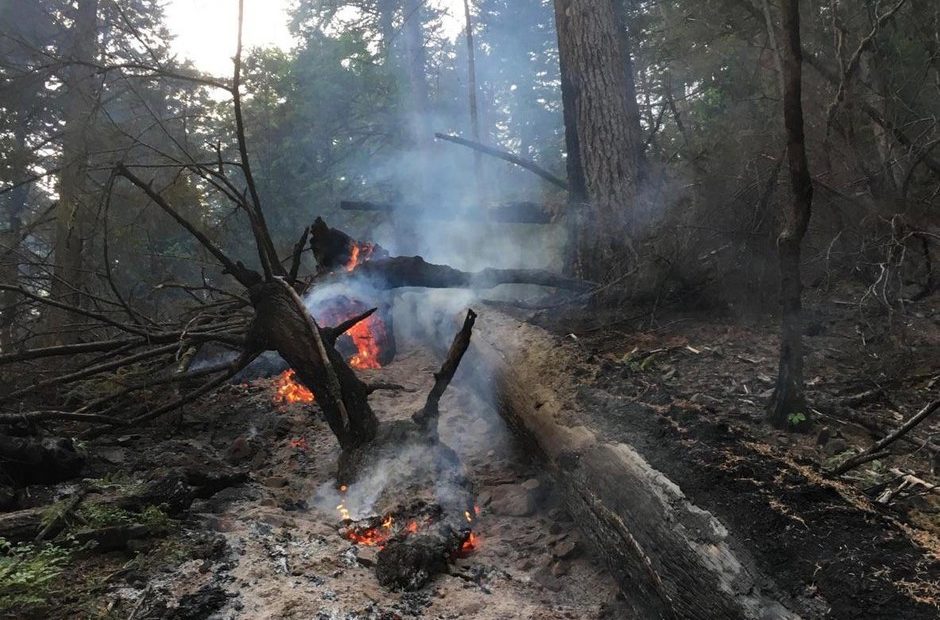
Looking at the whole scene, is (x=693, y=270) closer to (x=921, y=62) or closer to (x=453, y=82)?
(x=921, y=62)

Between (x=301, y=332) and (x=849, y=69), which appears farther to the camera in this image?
(x=849, y=69)

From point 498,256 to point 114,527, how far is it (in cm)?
1157

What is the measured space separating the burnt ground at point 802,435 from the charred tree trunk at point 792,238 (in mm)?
187

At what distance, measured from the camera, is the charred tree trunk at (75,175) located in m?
6.31

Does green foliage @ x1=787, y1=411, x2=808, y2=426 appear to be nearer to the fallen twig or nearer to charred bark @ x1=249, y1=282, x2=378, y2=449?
the fallen twig

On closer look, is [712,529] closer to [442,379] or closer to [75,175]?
[442,379]

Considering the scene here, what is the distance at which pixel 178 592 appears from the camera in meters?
2.49

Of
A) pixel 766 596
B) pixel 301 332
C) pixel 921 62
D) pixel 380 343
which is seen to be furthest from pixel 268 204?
pixel 766 596

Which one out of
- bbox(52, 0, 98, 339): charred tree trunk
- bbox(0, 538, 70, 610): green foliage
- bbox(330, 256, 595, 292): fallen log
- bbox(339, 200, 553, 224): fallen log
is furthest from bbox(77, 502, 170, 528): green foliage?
bbox(339, 200, 553, 224): fallen log

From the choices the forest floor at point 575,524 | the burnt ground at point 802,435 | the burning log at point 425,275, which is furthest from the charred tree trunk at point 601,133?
the forest floor at point 575,524

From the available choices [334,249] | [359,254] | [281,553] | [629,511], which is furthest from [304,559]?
[359,254]

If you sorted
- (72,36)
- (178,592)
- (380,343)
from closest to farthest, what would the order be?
Answer: (178,592)
(380,343)
(72,36)

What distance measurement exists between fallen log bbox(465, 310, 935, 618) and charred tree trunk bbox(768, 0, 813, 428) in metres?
0.82

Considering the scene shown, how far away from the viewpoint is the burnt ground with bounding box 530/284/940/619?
5.91ft
